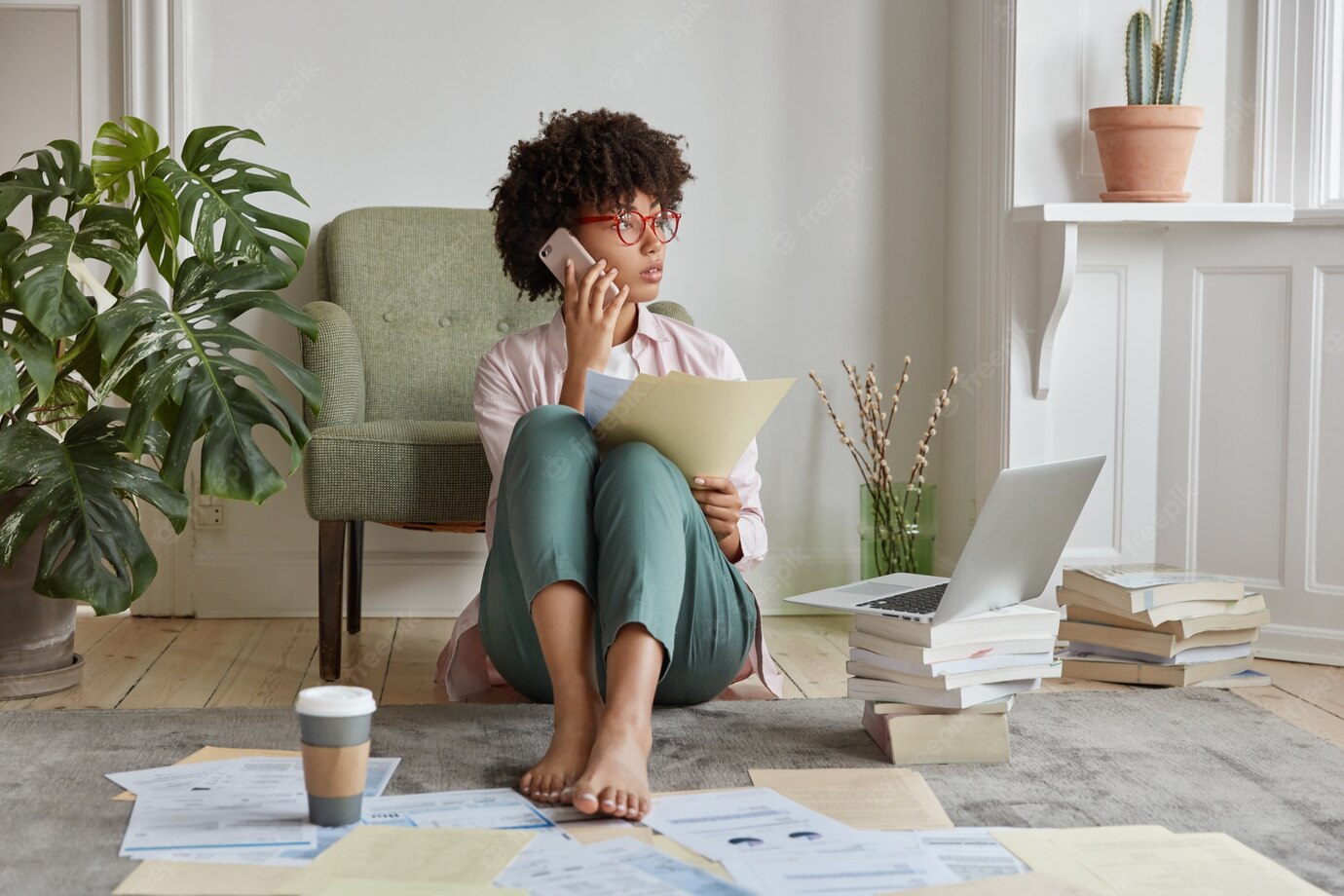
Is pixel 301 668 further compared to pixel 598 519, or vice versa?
pixel 301 668

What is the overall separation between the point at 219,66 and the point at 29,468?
4.06 feet

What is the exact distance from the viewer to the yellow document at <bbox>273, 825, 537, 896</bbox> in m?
1.22

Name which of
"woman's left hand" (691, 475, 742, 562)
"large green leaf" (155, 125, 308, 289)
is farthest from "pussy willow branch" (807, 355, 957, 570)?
"large green leaf" (155, 125, 308, 289)

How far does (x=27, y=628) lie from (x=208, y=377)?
58cm

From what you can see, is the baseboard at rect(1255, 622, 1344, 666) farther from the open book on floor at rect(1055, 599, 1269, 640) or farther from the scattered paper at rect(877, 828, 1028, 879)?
the scattered paper at rect(877, 828, 1028, 879)

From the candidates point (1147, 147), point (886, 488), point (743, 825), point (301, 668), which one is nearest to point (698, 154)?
point (886, 488)

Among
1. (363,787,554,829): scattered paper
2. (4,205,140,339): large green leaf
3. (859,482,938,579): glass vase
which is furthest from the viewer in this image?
(859,482,938,579): glass vase

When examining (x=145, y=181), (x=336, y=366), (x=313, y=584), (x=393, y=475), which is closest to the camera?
(x=145, y=181)

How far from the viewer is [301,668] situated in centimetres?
246

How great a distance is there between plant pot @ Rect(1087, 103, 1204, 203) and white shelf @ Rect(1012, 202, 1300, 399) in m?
0.04

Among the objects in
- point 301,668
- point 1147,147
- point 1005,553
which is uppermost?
point 1147,147

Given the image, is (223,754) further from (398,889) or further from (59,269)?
(59,269)

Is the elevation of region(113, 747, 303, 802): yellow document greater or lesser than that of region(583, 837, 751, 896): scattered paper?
lesser

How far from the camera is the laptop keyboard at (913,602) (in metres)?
1.67
